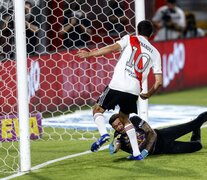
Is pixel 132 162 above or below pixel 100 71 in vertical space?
below

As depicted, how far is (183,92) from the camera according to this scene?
58.3ft

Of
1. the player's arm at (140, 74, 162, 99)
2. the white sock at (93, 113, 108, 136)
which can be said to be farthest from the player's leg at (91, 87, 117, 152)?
the player's arm at (140, 74, 162, 99)

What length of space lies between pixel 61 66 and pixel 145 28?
423 cm

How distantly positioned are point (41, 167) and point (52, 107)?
12.9 feet

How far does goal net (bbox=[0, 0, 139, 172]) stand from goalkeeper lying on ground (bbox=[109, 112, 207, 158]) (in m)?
1.56

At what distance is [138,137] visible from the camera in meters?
9.63

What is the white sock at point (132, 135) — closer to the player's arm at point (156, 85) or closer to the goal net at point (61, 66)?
the player's arm at point (156, 85)

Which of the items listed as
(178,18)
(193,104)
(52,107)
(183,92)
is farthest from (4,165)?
(178,18)

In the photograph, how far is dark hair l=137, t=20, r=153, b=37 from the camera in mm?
9297

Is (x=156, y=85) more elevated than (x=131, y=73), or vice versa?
(x=131, y=73)

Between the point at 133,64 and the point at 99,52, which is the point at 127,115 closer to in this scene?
the point at 133,64

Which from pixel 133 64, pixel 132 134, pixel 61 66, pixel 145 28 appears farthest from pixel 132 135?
pixel 61 66

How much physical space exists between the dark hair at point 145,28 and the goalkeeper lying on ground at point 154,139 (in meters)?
0.91

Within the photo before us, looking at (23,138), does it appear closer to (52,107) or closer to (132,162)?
(132,162)
